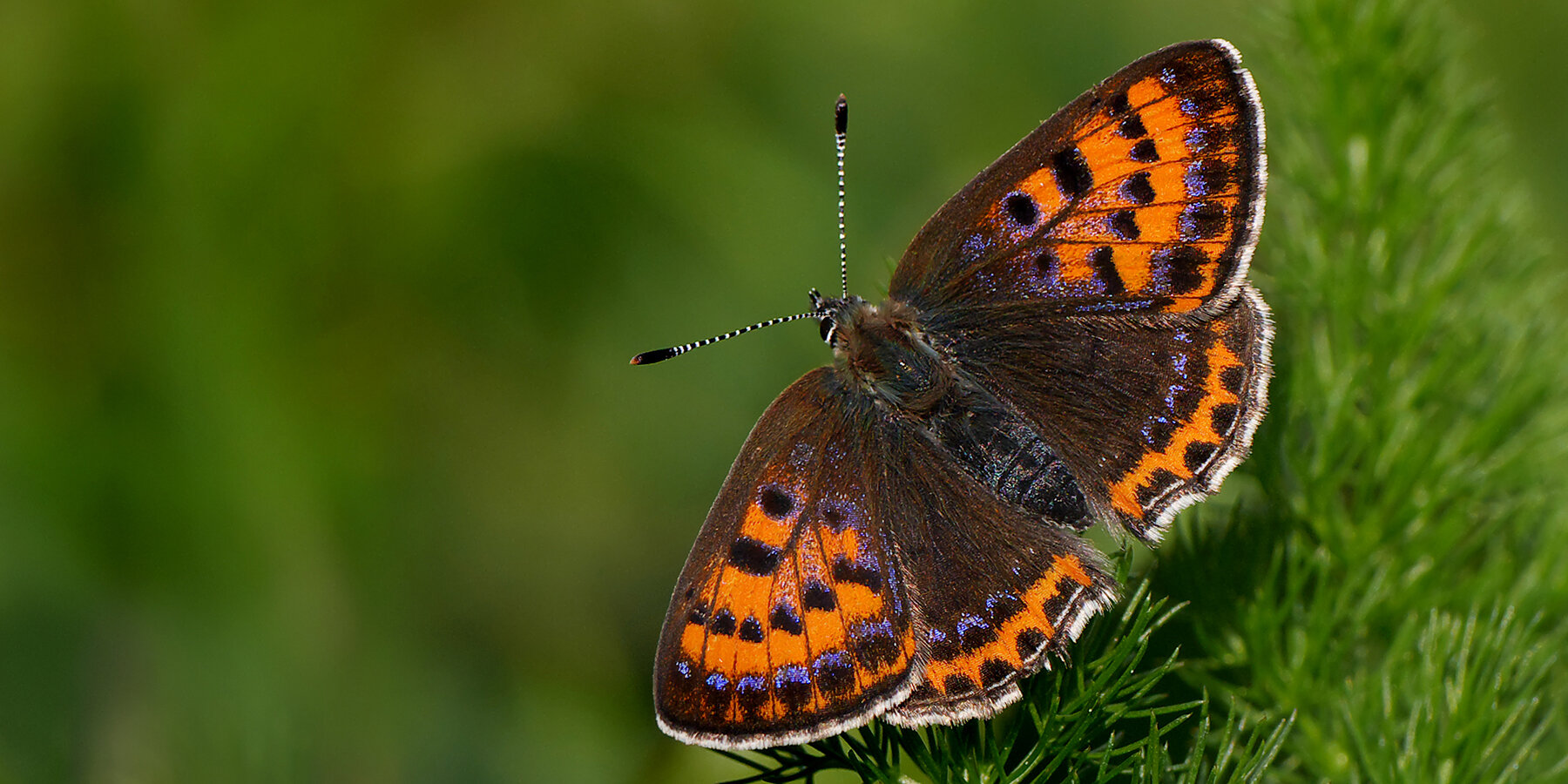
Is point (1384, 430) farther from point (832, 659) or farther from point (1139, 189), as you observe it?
point (832, 659)

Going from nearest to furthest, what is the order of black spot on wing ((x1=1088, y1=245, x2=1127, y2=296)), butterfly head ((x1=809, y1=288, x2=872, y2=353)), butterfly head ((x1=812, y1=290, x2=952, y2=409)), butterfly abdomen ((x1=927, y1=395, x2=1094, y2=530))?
butterfly abdomen ((x1=927, y1=395, x2=1094, y2=530))
black spot on wing ((x1=1088, y1=245, x2=1127, y2=296))
butterfly head ((x1=812, y1=290, x2=952, y2=409))
butterfly head ((x1=809, y1=288, x2=872, y2=353))

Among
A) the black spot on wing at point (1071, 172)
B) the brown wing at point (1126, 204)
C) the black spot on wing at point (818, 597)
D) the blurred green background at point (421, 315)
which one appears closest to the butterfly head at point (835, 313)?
the brown wing at point (1126, 204)

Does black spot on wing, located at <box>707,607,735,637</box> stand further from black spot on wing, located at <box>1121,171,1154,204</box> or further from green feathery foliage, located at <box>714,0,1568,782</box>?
black spot on wing, located at <box>1121,171,1154,204</box>

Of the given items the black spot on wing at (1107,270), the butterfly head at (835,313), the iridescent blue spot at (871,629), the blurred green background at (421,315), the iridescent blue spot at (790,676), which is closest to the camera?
the iridescent blue spot at (790,676)

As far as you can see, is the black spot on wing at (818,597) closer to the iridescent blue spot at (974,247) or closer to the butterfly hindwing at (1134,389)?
the butterfly hindwing at (1134,389)

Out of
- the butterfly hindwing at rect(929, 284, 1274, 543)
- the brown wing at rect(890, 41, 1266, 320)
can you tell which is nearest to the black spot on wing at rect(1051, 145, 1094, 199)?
the brown wing at rect(890, 41, 1266, 320)

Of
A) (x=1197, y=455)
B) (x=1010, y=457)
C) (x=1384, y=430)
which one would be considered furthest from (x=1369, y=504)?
(x=1010, y=457)
